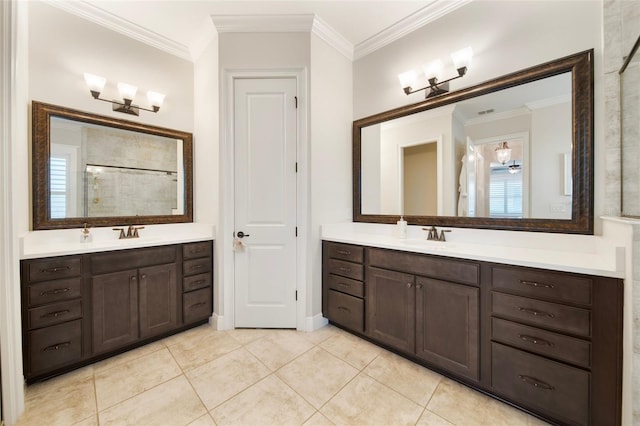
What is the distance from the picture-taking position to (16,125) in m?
1.40

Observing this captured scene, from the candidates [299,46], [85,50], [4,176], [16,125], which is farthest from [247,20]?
[4,176]

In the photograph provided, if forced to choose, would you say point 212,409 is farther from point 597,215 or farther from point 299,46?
point 299,46

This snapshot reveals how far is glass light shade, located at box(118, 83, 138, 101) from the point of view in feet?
7.63

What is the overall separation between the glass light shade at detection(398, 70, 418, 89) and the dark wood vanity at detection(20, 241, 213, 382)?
7.95 ft

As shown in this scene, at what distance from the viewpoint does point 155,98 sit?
2.52 metres

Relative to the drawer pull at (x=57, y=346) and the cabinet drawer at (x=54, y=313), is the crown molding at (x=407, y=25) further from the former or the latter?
the drawer pull at (x=57, y=346)

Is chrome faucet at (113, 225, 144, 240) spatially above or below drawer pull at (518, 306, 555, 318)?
above

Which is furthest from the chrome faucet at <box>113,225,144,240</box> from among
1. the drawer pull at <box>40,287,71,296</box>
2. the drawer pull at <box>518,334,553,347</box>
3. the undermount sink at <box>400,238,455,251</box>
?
the drawer pull at <box>518,334,553,347</box>

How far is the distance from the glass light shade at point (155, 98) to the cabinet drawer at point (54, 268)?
1.61 metres

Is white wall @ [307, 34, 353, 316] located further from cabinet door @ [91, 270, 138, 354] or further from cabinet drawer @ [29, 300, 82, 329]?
cabinet drawer @ [29, 300, 82, 329]

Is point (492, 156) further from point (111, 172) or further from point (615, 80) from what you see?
point (111, 172)

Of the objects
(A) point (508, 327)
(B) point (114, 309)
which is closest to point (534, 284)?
(A) point (508, 327)

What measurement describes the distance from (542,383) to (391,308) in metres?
0.92

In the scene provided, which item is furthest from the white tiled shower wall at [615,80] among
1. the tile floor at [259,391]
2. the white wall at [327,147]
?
the white wall at [327,147]
